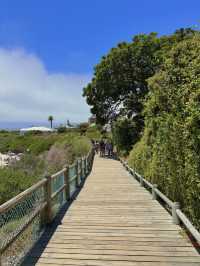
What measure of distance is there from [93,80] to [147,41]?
20.4 ft

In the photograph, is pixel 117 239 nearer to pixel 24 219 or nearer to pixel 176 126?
pixel 24 219

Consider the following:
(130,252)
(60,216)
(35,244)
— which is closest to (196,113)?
(130,252)

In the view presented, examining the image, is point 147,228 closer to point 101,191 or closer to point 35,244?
point 35,244

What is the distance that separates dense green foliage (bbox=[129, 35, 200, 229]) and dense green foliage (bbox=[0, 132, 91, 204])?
296cm

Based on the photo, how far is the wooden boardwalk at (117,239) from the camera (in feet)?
16.1

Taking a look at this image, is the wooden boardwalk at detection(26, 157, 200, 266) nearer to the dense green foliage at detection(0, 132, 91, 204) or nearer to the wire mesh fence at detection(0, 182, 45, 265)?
the wire mesh fence at detection(0, 182, 45, 265)

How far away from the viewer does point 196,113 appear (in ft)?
16.1

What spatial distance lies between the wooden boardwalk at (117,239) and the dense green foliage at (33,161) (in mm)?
1664

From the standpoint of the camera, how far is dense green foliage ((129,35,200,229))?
17.3 feet

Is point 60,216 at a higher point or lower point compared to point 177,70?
lower

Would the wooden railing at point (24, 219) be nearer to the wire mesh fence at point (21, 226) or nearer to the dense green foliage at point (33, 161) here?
the wire mesh fence at point (21, 226)

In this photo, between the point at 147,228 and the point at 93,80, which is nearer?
the point at 147,228

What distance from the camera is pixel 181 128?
6.04 metres

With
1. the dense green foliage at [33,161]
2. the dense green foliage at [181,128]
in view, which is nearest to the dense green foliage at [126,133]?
the dense green foliage at [33,161]
